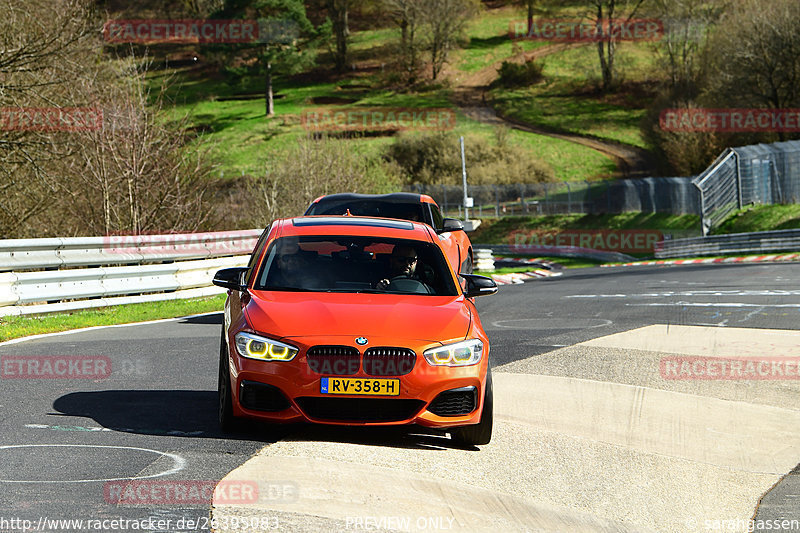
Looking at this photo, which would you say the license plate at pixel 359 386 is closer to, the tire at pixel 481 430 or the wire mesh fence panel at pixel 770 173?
the tire at pixel 481 430

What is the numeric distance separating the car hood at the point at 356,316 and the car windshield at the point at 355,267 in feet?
0.83

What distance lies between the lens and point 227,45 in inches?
3524

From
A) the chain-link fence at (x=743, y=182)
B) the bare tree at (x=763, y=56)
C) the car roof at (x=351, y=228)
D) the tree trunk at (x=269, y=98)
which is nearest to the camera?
the car roof at (x=351, y=228)

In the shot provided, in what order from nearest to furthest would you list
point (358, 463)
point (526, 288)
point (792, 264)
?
point (358, 463) → point (526, 288) → point (792, 264)

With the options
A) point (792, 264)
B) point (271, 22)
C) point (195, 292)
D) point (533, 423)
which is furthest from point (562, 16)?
point (533, 423)

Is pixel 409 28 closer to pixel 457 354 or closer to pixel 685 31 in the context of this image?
pixel 685 31

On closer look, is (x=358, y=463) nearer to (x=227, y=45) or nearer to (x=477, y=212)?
(x=477, y=212)

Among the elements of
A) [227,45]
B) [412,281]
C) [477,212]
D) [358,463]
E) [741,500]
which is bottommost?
[477,212]

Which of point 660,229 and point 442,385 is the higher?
point 442,385

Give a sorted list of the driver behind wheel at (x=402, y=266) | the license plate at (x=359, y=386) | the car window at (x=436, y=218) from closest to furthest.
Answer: the license plate at (x=359, y=386), the driver behind wheel at (x=402, y=266), the car window at (x=436, y=218)

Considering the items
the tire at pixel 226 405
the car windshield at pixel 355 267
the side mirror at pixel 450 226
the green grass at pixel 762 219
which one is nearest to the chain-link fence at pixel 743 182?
the green grass at pixel 762 219

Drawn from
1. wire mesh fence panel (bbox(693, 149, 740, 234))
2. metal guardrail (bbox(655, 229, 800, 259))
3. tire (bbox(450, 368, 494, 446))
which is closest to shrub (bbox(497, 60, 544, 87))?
wire mesh fence panel (bbox(693, 149, 740, 234))

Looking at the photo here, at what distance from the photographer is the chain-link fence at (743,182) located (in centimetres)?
3991

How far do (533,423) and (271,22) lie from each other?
276ft
